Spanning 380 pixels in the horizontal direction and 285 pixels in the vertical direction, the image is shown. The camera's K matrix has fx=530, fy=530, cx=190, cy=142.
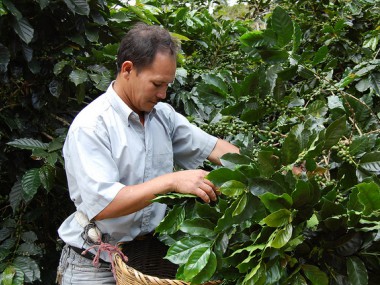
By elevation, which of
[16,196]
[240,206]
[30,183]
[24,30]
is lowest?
[16,196]

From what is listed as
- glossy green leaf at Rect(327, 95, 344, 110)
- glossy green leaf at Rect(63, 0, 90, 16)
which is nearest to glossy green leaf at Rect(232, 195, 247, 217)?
glossy green leaf at Rect(327, 95, 344, 110)

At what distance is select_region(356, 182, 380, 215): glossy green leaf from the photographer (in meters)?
1.08

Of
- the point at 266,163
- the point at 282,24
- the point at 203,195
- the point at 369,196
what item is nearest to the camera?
the point at 369,196

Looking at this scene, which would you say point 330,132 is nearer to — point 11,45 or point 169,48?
point 169,48

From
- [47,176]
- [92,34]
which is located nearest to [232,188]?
[47,176]

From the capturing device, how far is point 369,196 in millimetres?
1100

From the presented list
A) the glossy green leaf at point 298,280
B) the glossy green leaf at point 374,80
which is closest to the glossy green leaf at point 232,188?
the glossy green leaf at point 298,280

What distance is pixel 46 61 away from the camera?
98.7 inches

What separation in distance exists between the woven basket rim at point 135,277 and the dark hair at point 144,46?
627 millimetres

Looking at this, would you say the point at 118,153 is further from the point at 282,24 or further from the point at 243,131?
the point at 282,24

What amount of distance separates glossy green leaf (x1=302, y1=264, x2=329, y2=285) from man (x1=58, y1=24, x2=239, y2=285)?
37cm

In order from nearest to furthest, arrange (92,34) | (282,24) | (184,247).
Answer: (184,247) → (282,24) → (92,34)

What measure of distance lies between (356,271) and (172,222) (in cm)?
51

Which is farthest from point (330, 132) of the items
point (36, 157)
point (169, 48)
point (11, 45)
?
point (11, 45)
